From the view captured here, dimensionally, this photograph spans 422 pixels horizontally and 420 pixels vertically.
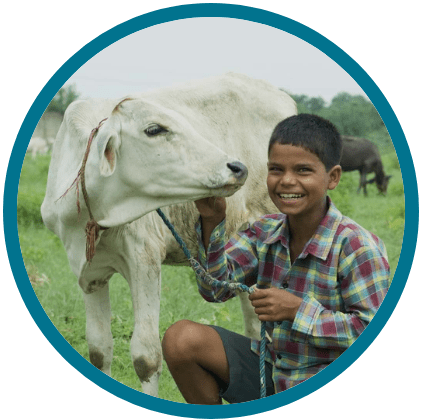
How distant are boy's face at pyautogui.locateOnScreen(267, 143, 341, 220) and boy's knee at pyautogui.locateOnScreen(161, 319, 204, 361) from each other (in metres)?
0.58

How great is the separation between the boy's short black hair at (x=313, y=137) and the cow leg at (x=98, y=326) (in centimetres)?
128

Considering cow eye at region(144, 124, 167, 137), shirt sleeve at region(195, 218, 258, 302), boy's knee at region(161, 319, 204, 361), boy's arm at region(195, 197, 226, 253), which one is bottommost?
boy's knee at region(161, 319, 204, 361)

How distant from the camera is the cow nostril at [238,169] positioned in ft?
7.67

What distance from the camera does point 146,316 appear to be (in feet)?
9.34

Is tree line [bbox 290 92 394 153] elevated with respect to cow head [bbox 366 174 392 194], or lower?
elevated

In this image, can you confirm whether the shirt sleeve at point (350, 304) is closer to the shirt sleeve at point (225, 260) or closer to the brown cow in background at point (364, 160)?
the shirt sleeve at point (225, 260)

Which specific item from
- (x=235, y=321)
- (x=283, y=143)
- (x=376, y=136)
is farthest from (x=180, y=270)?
(x=376, y=136)

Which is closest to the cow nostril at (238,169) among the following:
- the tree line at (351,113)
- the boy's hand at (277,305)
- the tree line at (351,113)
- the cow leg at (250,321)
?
the boy's hand at (277,305)

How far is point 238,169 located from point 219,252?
333mm

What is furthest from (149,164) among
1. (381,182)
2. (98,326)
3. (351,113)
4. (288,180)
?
(381,182)

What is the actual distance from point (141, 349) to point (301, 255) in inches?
36.5

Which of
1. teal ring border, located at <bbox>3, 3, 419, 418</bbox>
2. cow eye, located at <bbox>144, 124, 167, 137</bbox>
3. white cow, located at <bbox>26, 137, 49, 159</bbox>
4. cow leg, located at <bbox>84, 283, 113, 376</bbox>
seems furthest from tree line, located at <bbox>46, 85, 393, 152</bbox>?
cow eye, located at <bbox>144, 124, 167, 137</bbox>

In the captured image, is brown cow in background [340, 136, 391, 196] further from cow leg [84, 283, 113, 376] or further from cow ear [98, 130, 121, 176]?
cow ear [98, 130, 121, 176]

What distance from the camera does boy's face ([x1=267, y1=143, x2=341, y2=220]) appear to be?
2328 millimetres
